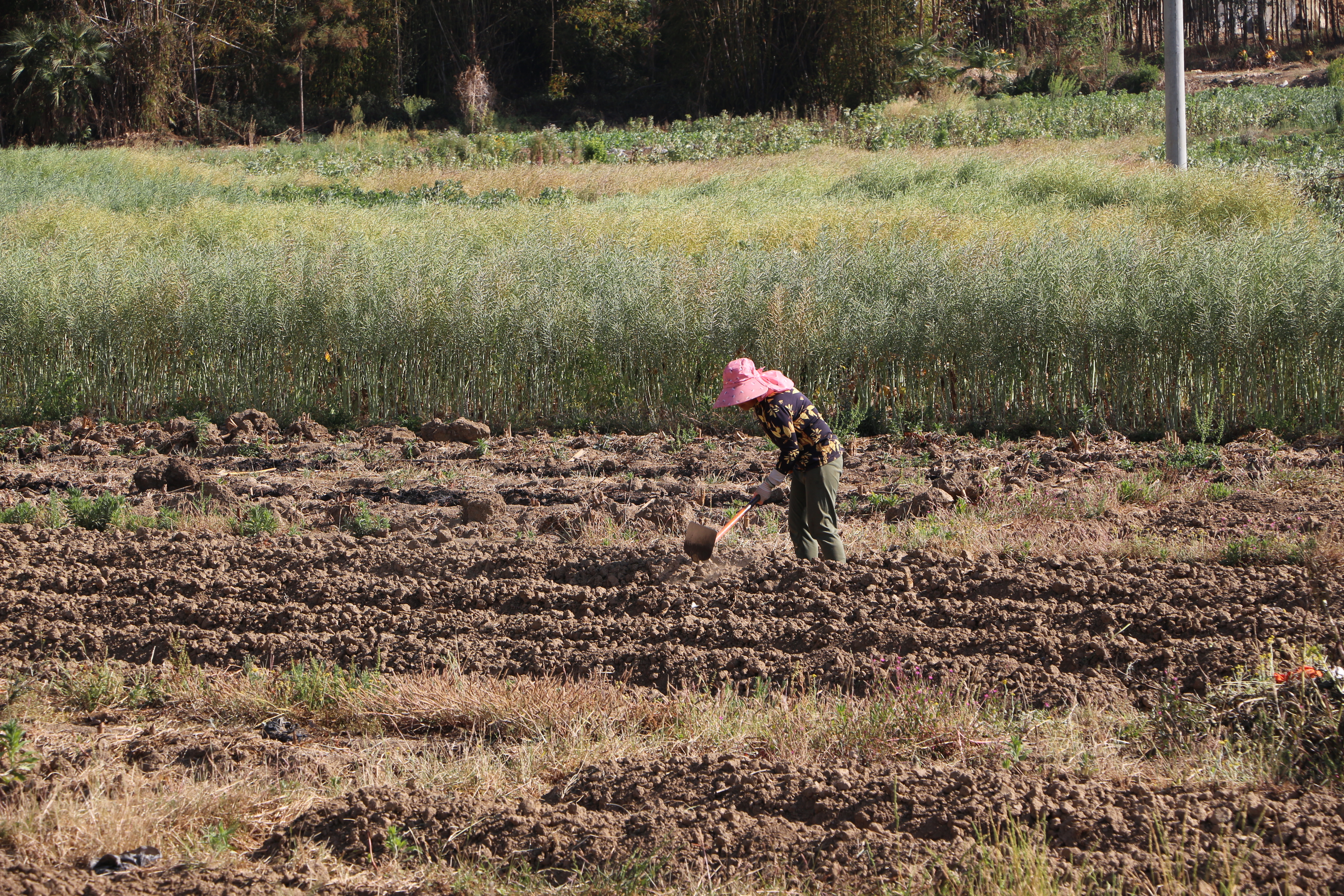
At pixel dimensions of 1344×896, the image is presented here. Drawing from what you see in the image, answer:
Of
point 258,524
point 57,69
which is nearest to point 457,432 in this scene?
point 258,524

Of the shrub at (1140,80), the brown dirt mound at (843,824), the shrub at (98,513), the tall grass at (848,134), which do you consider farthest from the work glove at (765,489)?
the shrub at (1140,80)

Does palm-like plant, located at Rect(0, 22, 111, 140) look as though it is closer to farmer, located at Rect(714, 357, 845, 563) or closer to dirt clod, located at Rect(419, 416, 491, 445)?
dirt clod, located at Rect(419, 416, 491, 445)

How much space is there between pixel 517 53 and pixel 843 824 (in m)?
50.3

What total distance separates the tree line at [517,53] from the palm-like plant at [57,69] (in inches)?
2.3

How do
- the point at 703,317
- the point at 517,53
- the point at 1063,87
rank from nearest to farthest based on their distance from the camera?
1. the point at 703,317
2. the point at 1063,87
3. the point at 517,53

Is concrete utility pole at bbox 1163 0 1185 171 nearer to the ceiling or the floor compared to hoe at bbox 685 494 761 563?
nearer to the ceiling

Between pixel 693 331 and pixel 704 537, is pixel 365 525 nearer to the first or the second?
pixel 704 537

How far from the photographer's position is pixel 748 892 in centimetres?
311

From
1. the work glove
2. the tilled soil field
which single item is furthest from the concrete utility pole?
the work glove

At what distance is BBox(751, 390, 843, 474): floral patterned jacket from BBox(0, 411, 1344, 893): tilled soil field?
547 mm

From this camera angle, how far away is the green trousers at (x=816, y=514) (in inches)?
228

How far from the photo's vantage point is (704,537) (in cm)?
564

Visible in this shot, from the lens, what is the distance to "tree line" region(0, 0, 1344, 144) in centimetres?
3972

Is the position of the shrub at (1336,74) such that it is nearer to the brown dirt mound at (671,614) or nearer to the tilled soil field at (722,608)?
the tilled soil field at (722,608)
